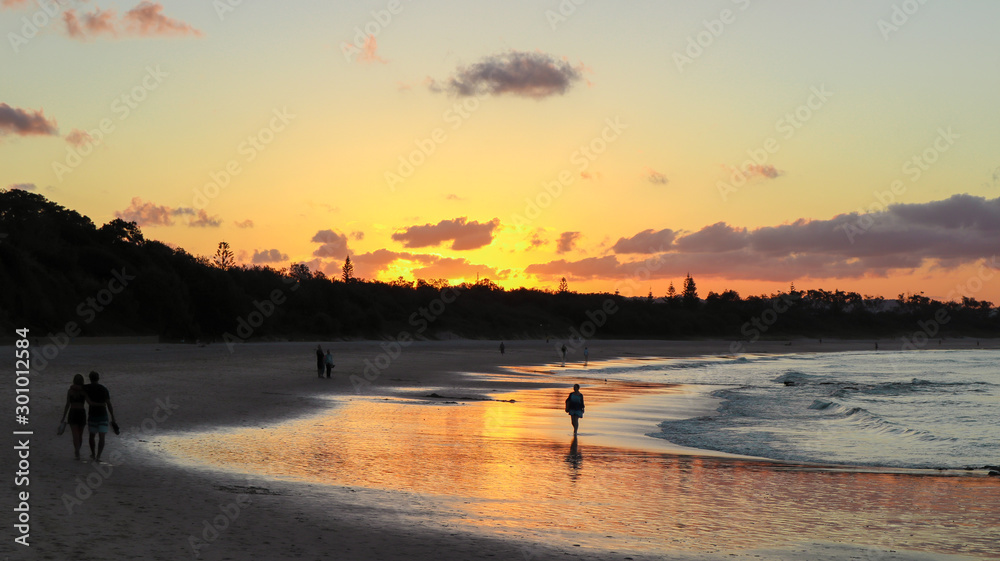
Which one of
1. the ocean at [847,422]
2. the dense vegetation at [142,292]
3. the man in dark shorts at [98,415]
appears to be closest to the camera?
the man in dark shorts at [98,415]

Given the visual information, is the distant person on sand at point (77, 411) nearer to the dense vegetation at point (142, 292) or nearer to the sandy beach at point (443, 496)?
the sandy beach at point (443, 496)

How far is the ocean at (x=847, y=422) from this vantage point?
21.0 m

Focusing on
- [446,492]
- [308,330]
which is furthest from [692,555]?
[308,330]

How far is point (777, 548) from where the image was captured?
10688mm

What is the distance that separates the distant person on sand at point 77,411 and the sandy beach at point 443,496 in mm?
432

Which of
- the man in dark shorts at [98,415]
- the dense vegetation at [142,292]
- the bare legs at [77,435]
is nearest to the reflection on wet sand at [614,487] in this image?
the man in dark shorts at [98,415]

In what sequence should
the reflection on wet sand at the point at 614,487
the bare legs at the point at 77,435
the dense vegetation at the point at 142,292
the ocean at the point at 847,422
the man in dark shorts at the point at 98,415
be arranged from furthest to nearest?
the dense vegetation at the point at 142,292 < the ocean at the point at 847,422 < the man in dark shorts at the point at 98,415 < the bare legs at the point at 77,435 < the reflection on wet sand at the point at 614,487

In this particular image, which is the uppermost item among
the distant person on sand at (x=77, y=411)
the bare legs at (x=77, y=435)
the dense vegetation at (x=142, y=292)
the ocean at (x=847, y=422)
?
the dense vegetation at (x=142, y=292)

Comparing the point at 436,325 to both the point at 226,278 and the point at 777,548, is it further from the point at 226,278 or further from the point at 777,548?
the point at 777,548

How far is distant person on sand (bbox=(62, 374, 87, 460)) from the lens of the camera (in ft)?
46.9

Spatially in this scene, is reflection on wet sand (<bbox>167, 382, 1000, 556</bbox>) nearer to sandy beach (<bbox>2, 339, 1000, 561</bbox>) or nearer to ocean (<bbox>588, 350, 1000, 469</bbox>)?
sandy beach (<bbox>2, 339, 1000, 561</bbox>)

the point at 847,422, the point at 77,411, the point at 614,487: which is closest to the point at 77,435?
the point at 77,411

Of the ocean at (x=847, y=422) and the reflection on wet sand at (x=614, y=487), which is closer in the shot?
the reflection on wet sand at (x=614, y=487)

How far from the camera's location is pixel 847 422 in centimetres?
2897
